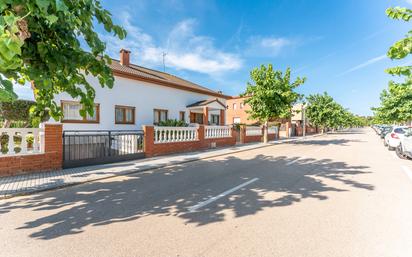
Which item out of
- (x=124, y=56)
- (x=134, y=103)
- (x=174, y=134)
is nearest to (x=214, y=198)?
(x=174, y=134)

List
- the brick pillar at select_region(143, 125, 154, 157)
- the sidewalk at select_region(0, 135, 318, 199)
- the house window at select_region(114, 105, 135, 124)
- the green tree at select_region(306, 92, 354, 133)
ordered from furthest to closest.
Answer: the green tree at select_region(306, 92, 354, 133) → the house window at select_region(114, 105, 135, 124) → the brick pillar at select_region(143, 125, 154, 157) → the sidewalk at select_region(0, 135, 318, 199)

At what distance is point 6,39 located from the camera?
1822 mm

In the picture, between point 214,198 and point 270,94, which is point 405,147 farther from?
point 214,198

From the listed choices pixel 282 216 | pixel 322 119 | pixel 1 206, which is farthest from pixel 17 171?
pixel 322 119

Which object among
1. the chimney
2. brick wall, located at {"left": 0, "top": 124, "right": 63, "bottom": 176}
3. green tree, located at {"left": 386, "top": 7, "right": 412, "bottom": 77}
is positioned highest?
the chimney

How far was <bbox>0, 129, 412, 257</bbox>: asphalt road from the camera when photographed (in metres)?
3.14

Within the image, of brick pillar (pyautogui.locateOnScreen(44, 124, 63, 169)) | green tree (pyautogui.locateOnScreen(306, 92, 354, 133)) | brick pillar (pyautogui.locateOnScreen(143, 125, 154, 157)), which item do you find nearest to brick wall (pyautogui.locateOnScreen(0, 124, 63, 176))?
brick pillar (pyautogui.locateOnScreen(44, 124, 63, 169))

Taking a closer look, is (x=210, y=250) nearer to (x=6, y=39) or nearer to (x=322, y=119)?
(x=6, y=39)

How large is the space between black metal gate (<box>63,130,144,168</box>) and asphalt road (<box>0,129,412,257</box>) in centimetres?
316

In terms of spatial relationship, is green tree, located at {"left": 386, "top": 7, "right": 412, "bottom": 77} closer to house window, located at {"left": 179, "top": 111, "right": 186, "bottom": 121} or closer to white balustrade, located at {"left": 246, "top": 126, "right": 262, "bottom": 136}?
house window, located at {"left": 179, "top": 111, "right": 186, "bottom": 121}

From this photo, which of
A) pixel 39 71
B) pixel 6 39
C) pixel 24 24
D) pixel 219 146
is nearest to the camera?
pixel 6 39

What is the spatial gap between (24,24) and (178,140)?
35.9 ft

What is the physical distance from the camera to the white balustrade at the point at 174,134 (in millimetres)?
12258

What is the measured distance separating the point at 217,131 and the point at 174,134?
4.67 meters
